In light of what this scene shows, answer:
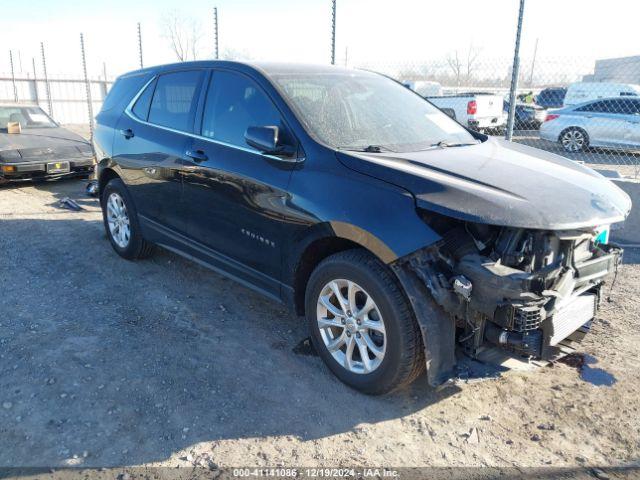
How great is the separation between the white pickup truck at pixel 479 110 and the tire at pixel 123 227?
12691mm

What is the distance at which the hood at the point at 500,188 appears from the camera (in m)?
2.57

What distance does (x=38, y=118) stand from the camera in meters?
9.62

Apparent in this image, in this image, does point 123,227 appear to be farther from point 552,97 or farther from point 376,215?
point 552,97

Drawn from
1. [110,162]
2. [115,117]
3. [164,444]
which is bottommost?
[164,444]

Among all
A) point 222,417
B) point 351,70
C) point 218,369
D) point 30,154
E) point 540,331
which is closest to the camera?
point 540,331

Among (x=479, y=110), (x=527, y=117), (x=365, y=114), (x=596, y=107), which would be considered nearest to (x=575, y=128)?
(x=596, y=107)

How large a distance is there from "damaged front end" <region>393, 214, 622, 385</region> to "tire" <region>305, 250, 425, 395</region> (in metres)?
0.12

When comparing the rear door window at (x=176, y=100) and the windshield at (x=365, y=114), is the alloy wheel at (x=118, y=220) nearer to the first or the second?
the rear door window at (x=176, y=100)

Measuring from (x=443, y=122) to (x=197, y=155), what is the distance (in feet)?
6.47

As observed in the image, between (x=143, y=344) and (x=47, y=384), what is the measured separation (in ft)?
2.19

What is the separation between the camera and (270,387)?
3.20 m

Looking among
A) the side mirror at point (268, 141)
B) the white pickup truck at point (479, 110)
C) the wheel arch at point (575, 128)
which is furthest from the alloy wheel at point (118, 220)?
the white pickup truck at point (479, 110)

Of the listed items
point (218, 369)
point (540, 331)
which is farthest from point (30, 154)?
point (540, 331)

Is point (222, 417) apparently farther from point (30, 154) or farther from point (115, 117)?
point (30, 154)
